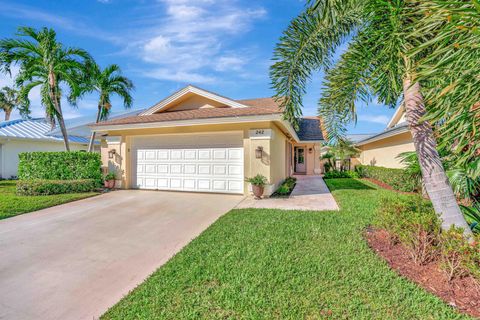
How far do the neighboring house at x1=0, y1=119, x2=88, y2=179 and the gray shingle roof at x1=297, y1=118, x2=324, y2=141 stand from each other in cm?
1975

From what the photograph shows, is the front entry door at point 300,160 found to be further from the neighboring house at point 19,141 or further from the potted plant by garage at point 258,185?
the neighboring house at point 19,141

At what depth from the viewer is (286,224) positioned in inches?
225

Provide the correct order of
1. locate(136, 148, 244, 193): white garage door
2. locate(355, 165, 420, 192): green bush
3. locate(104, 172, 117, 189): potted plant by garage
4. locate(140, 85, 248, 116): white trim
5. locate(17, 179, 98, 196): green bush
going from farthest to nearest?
locate(104, 172, 117, 189): potted plant by garage, locate(140, 85, 248, 116): white trim, locate(355, 165, 420, 192): green bush, locate(136, 148, 244, 193): white garage door, locate(17, 179, 98, 196): green bush

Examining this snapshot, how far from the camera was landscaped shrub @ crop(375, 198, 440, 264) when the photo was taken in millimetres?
3684

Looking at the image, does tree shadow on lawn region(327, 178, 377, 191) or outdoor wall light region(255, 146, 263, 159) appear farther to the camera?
tree shadow on lawn region(327, 178, 377, 191)

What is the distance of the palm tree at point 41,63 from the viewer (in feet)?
38.6

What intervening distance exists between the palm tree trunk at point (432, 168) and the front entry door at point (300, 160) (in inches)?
734

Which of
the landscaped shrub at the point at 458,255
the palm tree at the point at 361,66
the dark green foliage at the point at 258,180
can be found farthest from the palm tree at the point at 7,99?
the landscaped shrub at the point at 458,255

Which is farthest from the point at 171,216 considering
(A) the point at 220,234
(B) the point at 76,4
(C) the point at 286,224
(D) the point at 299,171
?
(D) the point at 299,171

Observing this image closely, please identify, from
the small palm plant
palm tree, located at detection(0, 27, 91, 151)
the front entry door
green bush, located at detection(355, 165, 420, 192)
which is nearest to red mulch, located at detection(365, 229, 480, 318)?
green bush, located at detection(355, 165, 420, 192)

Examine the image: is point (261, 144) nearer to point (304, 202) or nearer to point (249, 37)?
point (304, 202)

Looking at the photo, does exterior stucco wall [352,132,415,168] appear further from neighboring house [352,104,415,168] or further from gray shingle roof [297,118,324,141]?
gray shingle roof [297,118,324,141]

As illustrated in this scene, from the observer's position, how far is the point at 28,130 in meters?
18.0

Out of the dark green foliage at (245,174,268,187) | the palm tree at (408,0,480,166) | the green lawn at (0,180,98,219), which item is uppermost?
the palm tree at (408,0,480,166)
